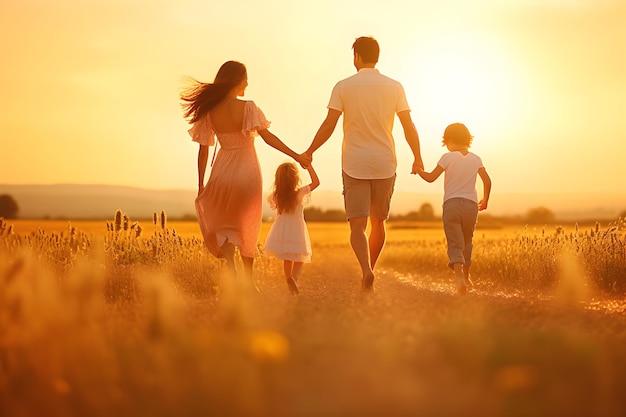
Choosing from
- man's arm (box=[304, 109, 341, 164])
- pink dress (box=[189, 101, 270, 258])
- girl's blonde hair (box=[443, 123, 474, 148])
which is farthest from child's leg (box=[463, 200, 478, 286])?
pink dress (box=[189, 101, 270, 258])

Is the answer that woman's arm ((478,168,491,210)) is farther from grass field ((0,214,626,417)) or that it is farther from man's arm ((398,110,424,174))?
grass field ((0,214,626,417))

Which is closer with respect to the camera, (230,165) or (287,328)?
(287,328)

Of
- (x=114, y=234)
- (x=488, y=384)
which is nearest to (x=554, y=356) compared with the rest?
(x=488, y=384)

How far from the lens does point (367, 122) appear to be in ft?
31.2

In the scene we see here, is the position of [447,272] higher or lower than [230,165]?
lower

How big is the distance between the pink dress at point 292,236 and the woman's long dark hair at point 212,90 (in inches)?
74.1

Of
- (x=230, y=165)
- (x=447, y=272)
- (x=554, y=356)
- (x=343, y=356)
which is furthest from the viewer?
(x=447, y=272)

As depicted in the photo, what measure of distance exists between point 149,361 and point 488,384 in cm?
167

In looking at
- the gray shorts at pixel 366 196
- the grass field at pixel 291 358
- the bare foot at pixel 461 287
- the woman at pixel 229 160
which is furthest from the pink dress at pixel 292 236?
the grass field at pixel 291 358

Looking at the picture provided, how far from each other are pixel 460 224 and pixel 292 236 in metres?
2.08

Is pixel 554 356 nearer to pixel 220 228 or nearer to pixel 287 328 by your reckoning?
pixel 287 328

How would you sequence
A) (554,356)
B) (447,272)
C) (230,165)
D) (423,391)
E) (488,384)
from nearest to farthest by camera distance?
(423,391), (488,384), (554,356), (230,165), (447,272)

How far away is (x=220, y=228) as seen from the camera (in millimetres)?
9789

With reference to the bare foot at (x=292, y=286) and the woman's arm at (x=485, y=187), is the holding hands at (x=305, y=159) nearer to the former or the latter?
the bare foot at (x=292, y=286)
